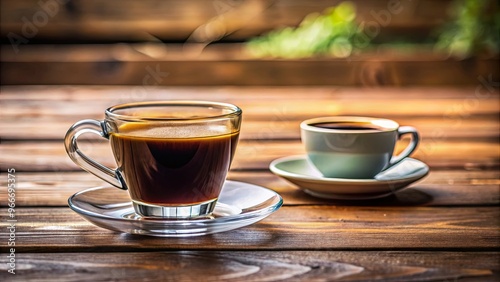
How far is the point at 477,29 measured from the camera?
2.95 metres

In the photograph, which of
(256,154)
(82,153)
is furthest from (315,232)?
(256,154)

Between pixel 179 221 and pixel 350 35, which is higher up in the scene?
pixel 350 35

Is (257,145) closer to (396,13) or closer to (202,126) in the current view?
(202,126)

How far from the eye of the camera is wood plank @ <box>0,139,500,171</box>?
1.09 metres

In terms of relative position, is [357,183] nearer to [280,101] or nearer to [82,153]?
[82,153]

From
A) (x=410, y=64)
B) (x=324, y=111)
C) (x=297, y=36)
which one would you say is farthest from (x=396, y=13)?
(x=324, y=111)

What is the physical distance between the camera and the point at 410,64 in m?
2.41

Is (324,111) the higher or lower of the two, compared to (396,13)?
lower

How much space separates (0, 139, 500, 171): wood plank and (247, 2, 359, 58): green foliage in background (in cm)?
179

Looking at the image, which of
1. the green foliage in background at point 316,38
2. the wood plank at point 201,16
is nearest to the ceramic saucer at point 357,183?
the green foliage in background at point 316,38

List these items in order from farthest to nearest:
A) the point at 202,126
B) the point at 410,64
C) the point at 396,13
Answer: the point at 396,13 → the point at 410,64 → the point at 202,126

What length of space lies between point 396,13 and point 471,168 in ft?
8.27

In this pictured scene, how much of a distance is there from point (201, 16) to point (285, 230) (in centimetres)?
290

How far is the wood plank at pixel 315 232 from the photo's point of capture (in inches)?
26.4
